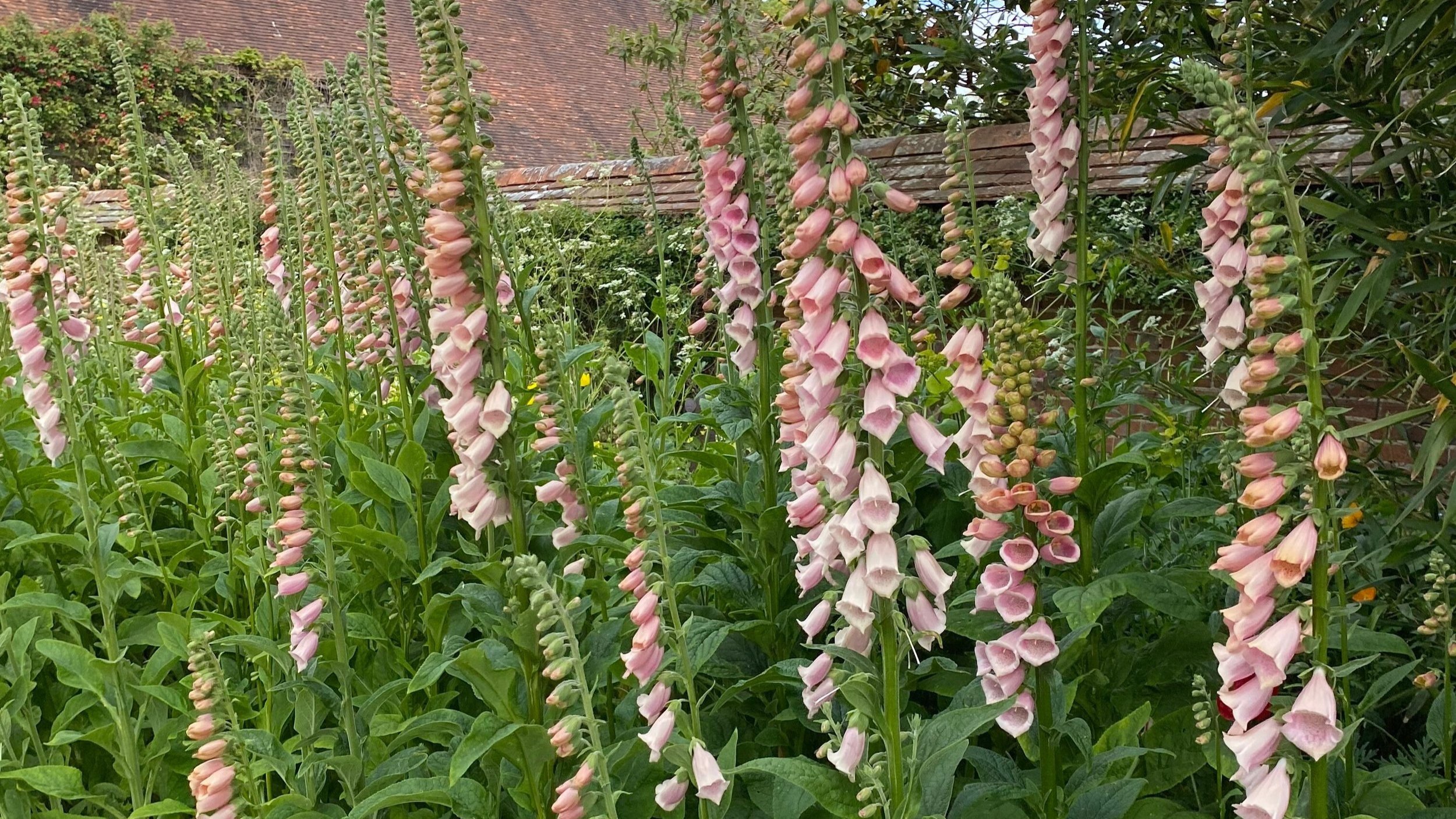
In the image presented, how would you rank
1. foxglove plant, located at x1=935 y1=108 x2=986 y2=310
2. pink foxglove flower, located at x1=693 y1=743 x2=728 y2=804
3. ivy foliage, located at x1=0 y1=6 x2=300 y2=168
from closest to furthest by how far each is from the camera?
pink foxglove flower, located at x1=693 y1=743 x2=728 y2=804
foxglove plant, located at x1=935 y1=108 x2=986 y2=310
ivy foliage, located at x1=0 y1=6 x2=300 y2=168

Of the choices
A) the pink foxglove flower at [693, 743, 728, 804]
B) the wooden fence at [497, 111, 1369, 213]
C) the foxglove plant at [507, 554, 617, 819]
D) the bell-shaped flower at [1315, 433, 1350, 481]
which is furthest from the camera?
the wooden fence at [497, 111, 1369, 213]

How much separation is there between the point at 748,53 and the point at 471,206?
675 millimetres

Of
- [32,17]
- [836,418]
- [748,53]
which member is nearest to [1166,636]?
[836,418]

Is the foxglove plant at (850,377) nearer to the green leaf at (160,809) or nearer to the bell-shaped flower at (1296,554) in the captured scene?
the bell-shaped flower at (1296,554)

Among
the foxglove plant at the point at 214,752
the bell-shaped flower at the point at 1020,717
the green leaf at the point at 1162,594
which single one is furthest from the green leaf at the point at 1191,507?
the foxglove plant at the point at 214,752

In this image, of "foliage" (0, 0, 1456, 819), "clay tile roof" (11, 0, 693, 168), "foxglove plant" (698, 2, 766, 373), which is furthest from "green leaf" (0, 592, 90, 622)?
"clay tile roof" (11, 0, 693, 168)

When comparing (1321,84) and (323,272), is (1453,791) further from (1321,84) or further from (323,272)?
(323,272)

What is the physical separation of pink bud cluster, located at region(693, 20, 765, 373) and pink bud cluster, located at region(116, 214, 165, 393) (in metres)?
2.14

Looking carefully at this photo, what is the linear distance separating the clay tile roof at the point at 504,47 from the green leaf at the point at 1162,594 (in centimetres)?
2151

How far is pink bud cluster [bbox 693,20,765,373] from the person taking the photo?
2.29 m

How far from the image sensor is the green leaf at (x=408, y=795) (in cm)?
180

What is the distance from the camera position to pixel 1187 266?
3.52m

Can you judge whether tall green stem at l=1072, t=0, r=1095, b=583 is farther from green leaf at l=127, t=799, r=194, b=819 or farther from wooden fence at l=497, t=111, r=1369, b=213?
wooden fence at l=497, t=111, r=1369, b=213

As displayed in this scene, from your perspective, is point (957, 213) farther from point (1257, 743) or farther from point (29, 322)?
point (29, 322)
